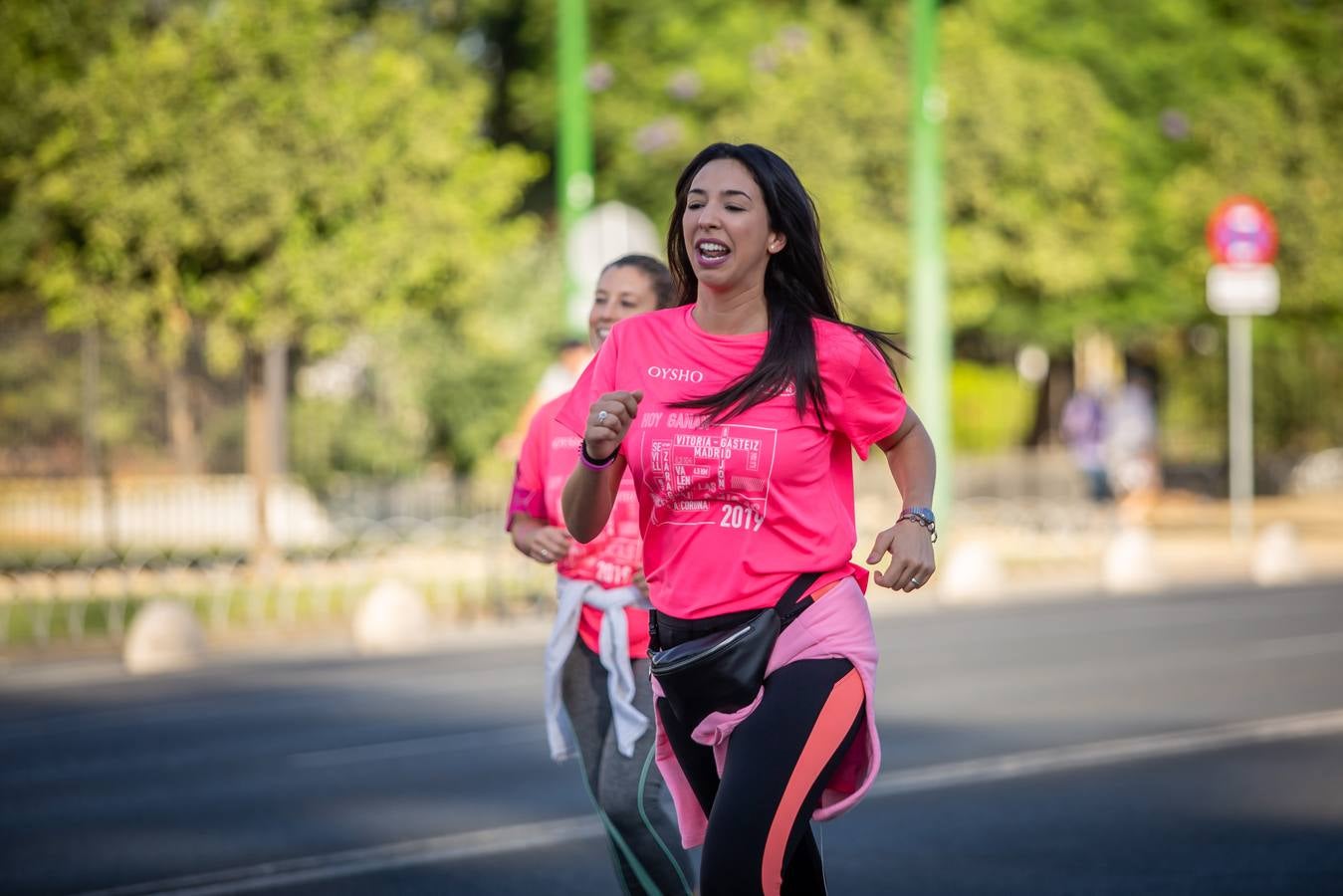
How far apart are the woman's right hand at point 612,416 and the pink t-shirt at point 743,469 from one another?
134 mm

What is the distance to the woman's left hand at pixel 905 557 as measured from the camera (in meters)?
4.04

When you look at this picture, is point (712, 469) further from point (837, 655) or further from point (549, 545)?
point (549, 545)

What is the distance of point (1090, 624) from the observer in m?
15.5

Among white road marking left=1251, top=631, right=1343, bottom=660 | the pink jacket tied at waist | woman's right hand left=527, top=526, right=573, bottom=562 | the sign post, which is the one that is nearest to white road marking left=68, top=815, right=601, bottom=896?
woman's right hand left=527, top=526, right=573, bottom=562

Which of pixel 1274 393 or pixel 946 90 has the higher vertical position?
pixel 946 90

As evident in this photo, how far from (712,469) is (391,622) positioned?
11.2 metres

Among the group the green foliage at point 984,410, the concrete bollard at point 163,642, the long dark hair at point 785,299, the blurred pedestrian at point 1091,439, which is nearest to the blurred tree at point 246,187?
the concrete bollard at point 163,642

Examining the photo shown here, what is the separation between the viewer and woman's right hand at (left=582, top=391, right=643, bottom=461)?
12.9 ft

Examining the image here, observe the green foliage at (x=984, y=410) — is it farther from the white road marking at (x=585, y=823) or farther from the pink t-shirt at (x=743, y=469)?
the pink t-shirt at (x=743, y=469)

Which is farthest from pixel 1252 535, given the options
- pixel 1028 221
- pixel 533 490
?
pixel 533 490

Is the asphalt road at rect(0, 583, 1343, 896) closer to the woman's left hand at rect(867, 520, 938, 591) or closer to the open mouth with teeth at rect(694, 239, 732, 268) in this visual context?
the woman's left hand at rect(867, 520, 938, 591)

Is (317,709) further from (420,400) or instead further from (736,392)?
(420,400)

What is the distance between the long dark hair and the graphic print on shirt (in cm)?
4

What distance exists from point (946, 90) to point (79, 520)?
12.5 metres
